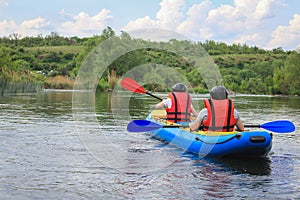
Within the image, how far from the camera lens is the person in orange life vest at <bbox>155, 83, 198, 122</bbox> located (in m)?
9.91

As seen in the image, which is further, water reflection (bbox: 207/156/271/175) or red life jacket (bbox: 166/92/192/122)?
red life jacket (bbox: 166/92/192/122)

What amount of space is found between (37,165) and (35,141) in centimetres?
246

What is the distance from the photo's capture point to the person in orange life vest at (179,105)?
32.5 feet

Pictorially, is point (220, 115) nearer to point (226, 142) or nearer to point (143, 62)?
point (226, 142)

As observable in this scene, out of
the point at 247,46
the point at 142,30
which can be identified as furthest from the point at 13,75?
the point at 247,46

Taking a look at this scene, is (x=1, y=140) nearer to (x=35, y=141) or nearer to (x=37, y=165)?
(x=35, y=141)

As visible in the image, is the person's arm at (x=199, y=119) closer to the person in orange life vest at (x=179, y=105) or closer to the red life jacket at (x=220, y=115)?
the red life jacket at (x=220, y=115)

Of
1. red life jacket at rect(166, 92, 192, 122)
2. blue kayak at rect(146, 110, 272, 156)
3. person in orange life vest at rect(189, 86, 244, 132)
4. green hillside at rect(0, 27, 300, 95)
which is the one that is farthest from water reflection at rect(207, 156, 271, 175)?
green hillside at rect(0, 27, 300, 95)

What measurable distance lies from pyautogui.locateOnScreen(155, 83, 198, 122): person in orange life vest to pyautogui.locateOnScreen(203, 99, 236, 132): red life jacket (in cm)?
201

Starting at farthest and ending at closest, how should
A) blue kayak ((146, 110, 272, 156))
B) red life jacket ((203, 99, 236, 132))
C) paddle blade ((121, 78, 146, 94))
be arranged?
paddle blade ((121, 78, 146, 94)) < red life jacket ((203, 99, 236, 132)) < blue kayak ((146, 110, 272, 156))

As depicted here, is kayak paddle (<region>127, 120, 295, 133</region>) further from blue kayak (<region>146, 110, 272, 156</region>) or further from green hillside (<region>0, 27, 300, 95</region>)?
green hillside (<region>0, 27, 300, 95</region>)

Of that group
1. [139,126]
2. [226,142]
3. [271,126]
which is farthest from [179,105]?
[226,142]

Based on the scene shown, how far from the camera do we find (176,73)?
32.0m

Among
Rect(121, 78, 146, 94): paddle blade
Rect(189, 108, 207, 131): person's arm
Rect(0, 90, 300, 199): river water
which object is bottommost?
Rect(0, 90, 300, 199): river water
